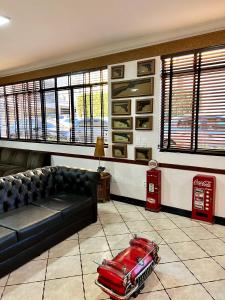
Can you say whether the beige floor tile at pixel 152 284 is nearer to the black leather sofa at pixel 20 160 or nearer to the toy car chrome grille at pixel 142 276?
the toy car chrome grille at pixel 142 276

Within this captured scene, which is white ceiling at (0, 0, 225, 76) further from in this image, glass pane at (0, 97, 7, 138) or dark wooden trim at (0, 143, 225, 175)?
glass pane at (0, 97, 7, 138)

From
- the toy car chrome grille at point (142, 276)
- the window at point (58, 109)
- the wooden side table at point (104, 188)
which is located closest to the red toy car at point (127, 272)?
the toy car chrome grille at point (142, 276)

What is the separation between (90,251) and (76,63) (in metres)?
3.61

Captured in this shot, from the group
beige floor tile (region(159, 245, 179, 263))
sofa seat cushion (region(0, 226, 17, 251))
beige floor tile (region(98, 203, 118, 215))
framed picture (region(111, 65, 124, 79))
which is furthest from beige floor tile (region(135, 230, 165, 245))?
framed picture (region(111, 65, 124, 79))

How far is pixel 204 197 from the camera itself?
3.46 meters

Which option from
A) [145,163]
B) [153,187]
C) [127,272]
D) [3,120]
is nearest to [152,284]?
[127,272]

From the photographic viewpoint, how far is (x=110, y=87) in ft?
14.2

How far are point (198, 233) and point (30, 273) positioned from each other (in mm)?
2191

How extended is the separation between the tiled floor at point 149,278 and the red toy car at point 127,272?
0.21m

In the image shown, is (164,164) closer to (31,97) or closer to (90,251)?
(90,251)

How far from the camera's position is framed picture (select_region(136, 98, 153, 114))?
12.9 ft

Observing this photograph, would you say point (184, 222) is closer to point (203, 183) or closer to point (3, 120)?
point (203, 183)

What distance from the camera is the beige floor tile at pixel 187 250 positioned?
2.66 metres

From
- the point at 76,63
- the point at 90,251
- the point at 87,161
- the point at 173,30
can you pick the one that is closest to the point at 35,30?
the point at 76,63
